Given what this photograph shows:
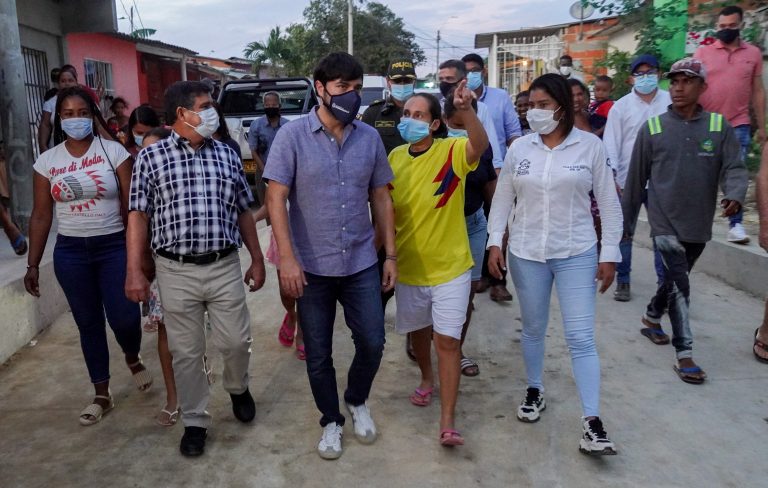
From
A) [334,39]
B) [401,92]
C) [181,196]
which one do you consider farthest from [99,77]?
[334,39]

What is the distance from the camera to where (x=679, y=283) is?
4.15 meters

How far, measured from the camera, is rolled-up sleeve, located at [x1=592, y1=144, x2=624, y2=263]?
3274 millimetres

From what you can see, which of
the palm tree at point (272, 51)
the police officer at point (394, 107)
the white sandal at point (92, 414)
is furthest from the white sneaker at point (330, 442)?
the palm tree at point (272, 51)

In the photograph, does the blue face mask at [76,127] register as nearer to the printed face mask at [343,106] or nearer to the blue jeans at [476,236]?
the printed face mask at [343,106]

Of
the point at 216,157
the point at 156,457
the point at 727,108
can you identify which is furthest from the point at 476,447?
the point at 727,108

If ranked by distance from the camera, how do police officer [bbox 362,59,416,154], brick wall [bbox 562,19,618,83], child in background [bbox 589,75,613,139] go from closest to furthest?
police officer [bbox 362,59,416,154] → child in background [bbox 589,75,613,139] → brick wall [bbox 562,19,618,83]

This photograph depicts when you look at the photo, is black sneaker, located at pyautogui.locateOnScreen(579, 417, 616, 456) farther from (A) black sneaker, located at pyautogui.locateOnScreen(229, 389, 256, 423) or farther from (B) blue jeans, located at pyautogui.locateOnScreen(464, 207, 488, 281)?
(A) black sneaker, located at pyautogui.locateOnScreen(229, 389, 256, 423)

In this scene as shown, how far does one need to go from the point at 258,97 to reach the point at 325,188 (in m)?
9.37

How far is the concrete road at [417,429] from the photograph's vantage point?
305cm

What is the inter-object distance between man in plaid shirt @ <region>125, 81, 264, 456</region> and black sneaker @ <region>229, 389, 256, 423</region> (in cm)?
25

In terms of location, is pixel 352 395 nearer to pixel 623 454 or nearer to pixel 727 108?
pixel 623 454

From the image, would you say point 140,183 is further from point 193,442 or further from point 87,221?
point 193,442

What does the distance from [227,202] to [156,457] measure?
52.3 inches

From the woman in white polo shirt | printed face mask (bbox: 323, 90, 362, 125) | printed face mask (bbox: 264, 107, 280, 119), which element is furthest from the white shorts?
printed face mask (bbox: 264, 107, 280, 119)
